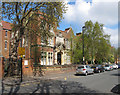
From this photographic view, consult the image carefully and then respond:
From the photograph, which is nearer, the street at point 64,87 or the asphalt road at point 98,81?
the street at point 64,87

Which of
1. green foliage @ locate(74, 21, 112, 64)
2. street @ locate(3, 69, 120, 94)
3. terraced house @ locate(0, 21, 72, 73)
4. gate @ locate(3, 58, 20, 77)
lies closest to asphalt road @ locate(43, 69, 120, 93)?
street @ locate(3, 69, 120, 94)

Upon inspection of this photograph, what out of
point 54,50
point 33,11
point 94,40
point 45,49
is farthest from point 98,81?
point 94,40

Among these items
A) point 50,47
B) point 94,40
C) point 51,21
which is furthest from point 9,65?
point 94,40

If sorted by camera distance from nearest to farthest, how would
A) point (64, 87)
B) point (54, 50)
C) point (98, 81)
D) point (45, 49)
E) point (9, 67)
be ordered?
1. point (64, 87)
2. point (98, 81)
3. point (9, 67)
4. point (45, 49)
5. point (54, 50)

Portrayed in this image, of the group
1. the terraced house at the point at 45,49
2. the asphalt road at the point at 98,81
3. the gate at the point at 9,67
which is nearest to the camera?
the asphalt road at the point at 98,81

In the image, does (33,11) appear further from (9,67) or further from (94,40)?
(94,40)

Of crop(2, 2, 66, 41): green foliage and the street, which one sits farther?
crop(2, 2, 66, 41): green foliage

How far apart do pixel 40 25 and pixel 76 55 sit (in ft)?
52.9

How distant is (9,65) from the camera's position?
53.3 ft

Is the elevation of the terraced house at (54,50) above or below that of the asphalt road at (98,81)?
above

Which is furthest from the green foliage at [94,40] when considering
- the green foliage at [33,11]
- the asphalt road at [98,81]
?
the green foliage at [33,11]

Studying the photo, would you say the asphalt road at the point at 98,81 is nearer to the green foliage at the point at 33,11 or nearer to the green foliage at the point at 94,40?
the green foliage at the point at 33,11

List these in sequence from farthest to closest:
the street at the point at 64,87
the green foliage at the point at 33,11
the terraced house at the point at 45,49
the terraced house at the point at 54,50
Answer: the terraced house at the point at 54,50
the terraced house at the point at 45,49
the green foliage at the point at 33,11
the street at the point at 64,87

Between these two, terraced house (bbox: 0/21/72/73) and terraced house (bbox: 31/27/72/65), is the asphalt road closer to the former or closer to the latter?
terraced house (bbox: 0/21/72/73)
